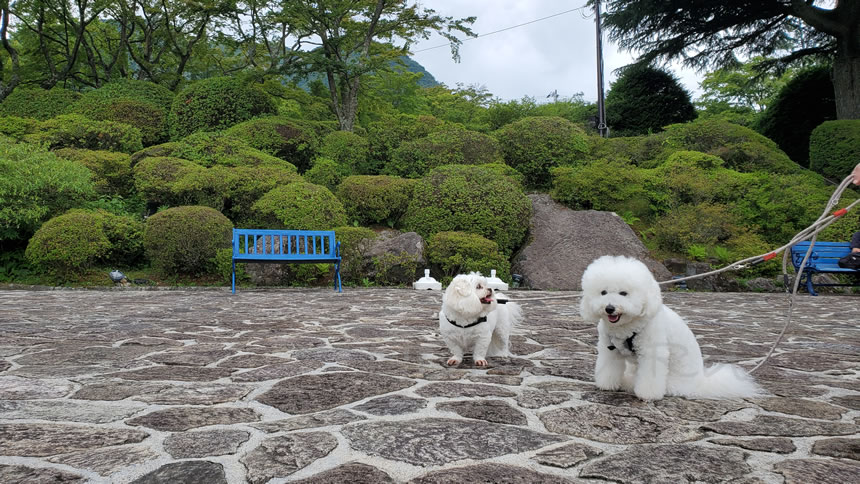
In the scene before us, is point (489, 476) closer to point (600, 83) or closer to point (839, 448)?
point (839, 448)

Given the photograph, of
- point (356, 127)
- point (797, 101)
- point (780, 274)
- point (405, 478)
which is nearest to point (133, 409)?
point (405, 478)

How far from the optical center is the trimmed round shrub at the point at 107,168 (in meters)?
12.6

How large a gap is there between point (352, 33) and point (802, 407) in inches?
655

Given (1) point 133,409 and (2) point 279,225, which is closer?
(1) point 133,409

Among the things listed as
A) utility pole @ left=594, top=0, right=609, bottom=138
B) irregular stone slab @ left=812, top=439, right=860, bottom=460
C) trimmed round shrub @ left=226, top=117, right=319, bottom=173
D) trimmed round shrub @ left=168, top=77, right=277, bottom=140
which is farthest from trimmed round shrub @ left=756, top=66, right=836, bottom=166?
irregular stone slab @ left=812, top=439, right=860, bottom=460

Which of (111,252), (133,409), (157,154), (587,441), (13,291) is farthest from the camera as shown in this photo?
(157,154)

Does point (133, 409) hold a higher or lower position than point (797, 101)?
lower

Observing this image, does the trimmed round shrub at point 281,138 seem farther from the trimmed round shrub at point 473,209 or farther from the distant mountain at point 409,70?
the trimmed round shrub at point 473,209

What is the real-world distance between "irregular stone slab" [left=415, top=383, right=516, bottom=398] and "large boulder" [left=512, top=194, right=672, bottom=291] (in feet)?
27.1

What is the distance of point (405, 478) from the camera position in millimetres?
1860

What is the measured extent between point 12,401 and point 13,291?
8248 millimetres

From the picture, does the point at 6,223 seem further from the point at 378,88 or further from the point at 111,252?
the point at 378,88

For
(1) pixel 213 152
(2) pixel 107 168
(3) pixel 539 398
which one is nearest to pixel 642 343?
(3) pixel 539 398

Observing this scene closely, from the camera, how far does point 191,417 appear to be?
99.3 inches
